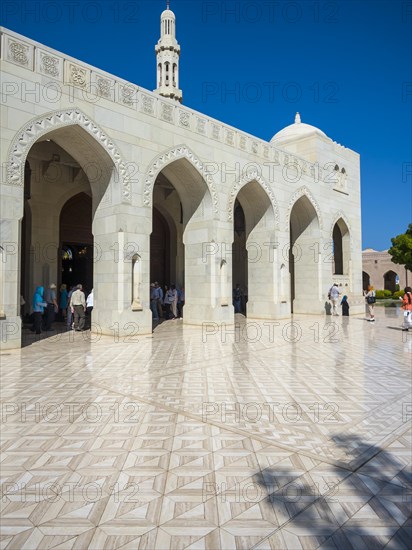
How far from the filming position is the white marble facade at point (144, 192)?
777cm

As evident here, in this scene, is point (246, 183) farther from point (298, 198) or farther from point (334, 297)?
point (334, 297)

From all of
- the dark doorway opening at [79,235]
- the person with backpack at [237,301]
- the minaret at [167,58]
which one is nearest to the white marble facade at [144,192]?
the dark doorway opening at [79,235]

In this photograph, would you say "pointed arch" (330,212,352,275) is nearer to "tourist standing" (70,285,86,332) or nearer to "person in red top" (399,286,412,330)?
"person in red top" (399,286,412,330)

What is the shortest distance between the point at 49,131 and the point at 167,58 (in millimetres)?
17704

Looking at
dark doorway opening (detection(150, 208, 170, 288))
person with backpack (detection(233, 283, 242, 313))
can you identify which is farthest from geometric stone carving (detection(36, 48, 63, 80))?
person with backpack (detection(233, 283, 242, 313))

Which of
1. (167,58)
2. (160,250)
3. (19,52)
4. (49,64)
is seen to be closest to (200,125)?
(49,64)

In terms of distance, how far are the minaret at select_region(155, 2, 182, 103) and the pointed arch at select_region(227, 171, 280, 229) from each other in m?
12.9

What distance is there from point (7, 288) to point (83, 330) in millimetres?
3442

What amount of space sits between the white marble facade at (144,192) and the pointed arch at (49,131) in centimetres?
2

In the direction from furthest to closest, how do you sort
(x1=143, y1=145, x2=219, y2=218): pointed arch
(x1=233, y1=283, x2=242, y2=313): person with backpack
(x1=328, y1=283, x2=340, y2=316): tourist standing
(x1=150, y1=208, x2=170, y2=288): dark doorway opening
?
(x1=233, y1=283, x2=242, y2=313): person with backpack < (x1=150, y1=208, x2=170, y2=288): dark doorway opening < (x1=328, y1=283, x2=340, y2=316): tourist standing < (x1=143, y1=145, x2=219, y2=218): pointed arch

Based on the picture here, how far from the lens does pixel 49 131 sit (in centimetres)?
819

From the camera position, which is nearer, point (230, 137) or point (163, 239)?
point (230, 137)

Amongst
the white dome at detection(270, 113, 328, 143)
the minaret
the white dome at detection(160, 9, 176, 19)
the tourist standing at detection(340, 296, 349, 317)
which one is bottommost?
the tourist standing at detection(340, 296, 349, 317)

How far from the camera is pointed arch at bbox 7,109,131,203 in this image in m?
7.54
